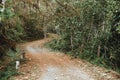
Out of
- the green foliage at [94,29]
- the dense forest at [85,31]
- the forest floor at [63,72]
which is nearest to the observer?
the forest floor at [63,72]

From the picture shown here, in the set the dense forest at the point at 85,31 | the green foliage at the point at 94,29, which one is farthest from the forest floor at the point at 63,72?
the green foliage at the point at 94,29

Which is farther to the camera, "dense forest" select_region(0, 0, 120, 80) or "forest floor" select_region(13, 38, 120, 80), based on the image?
"dense forest" select_region(0, 0, 120, 80)

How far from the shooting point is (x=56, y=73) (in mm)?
15398

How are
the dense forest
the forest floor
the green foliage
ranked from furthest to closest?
the green foliage, the dense forest, the forest floor

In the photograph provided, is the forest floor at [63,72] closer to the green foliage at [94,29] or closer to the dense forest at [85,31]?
the dense forest at [85,31]

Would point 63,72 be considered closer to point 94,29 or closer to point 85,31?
point 94,29

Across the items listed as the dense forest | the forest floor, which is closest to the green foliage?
the dense forest

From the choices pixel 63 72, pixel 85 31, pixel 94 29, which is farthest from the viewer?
pixel 85 31

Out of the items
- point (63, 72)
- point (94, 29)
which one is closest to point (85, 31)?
point (94, 29)

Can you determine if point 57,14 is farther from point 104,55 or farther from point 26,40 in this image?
point 26,40

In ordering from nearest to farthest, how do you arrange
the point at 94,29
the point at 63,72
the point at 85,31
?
the point at 63,72, the point at 94,29, the point at 85,31

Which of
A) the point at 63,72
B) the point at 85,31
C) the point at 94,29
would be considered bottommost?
the point at 63,72

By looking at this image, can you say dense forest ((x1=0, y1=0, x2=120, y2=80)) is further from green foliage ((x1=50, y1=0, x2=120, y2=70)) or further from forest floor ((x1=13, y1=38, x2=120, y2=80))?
forest floor ((x1=13, y1=38, x2=120, y2=80))

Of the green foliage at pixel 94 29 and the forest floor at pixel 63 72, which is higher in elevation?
the green foliage at pixel 94 29
